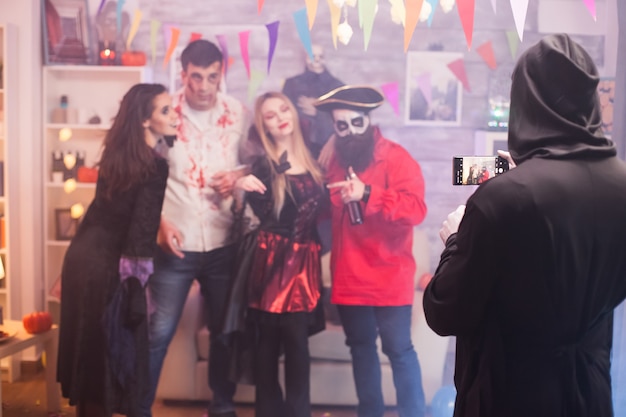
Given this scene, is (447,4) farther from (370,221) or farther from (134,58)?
(134,58)

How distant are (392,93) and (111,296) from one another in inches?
64.3

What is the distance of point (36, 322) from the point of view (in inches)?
126

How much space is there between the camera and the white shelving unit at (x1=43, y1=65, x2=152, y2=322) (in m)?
3.26

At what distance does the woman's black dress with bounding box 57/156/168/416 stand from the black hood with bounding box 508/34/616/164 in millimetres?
2001

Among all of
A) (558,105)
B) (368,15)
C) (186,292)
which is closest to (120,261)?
(186,292)

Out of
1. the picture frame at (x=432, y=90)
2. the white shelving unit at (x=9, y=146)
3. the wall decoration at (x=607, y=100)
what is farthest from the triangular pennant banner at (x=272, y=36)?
the wall decoration at (x=607, y=100)

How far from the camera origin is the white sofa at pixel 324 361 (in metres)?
3.20

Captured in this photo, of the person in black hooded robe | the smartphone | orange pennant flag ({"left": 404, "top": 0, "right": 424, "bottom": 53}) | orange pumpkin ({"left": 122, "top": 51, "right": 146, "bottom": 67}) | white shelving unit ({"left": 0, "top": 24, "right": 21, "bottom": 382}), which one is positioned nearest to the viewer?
the person in black hooded robe

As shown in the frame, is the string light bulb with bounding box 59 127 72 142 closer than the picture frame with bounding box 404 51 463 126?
No

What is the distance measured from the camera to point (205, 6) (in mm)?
3180

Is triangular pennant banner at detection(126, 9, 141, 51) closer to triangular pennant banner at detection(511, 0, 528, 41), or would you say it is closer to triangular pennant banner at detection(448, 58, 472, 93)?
triangular pennant banner at detection(448, 58, 472, 93)

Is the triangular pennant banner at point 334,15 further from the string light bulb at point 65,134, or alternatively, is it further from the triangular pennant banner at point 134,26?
the string light bulb at point 65,134

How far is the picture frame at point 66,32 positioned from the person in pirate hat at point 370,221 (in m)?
1.18

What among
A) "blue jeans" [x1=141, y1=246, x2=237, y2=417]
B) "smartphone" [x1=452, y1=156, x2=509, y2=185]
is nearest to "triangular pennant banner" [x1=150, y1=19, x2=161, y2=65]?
"blue jeans" [x1=141, y1=246, x2=237, y2=417]
